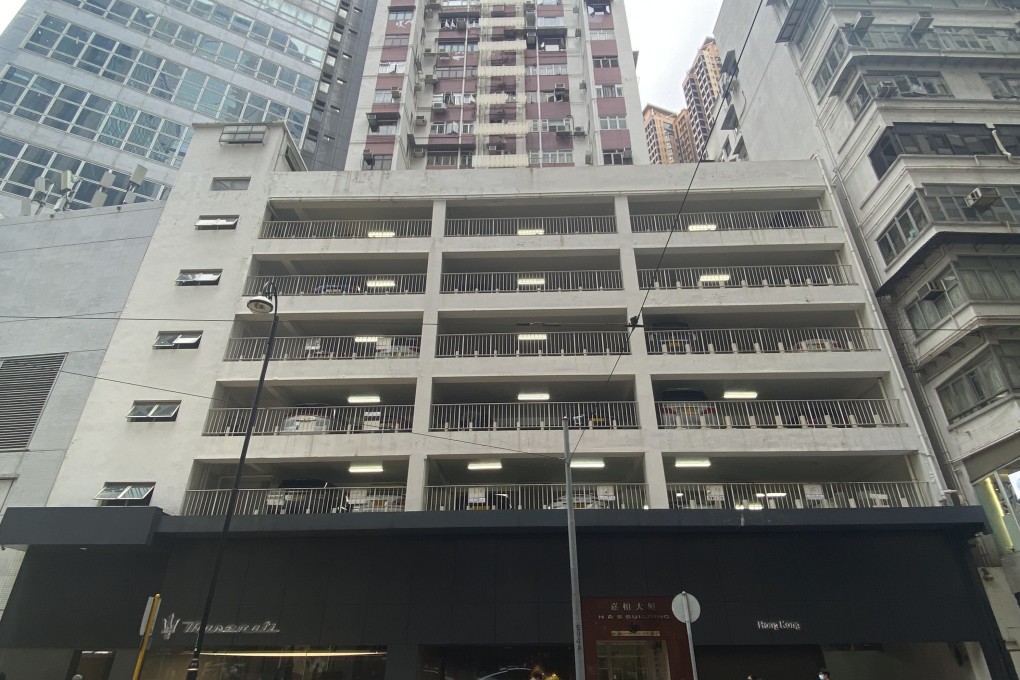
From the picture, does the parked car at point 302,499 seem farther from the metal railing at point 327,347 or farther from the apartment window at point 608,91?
the apartment window at point 608,91

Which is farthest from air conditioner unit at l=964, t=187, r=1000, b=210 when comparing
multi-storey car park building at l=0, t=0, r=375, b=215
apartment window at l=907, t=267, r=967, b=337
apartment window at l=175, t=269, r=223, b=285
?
multi-storey car park building at l=0, t=0, r=375, b=215

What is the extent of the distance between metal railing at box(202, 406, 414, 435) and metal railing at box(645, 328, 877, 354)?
11.5m

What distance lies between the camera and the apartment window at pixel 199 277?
24.7 m

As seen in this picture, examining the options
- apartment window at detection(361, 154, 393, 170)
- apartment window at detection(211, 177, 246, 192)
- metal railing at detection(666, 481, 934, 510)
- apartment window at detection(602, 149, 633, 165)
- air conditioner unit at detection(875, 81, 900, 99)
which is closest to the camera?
metal railing at detection(666, 481, 934, 510)

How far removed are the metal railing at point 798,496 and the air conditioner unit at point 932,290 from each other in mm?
7058

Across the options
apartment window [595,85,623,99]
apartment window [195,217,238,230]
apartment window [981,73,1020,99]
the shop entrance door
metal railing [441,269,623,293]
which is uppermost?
apartment window [595,85,623,99]

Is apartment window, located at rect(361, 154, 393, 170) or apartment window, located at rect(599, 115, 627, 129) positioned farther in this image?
apartment window, located at rect(599, 115, 627, 129)

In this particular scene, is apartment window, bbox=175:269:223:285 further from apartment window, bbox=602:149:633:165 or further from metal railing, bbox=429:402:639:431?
apartment window, bbox=602:149:633:165

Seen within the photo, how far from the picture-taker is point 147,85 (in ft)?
147

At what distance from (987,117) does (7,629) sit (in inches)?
1652

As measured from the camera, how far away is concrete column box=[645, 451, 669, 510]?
19.9 metres

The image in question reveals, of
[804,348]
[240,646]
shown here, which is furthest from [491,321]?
[240,646]

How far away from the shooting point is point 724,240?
25625 millimetres

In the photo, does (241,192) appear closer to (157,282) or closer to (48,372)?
(157,282)
